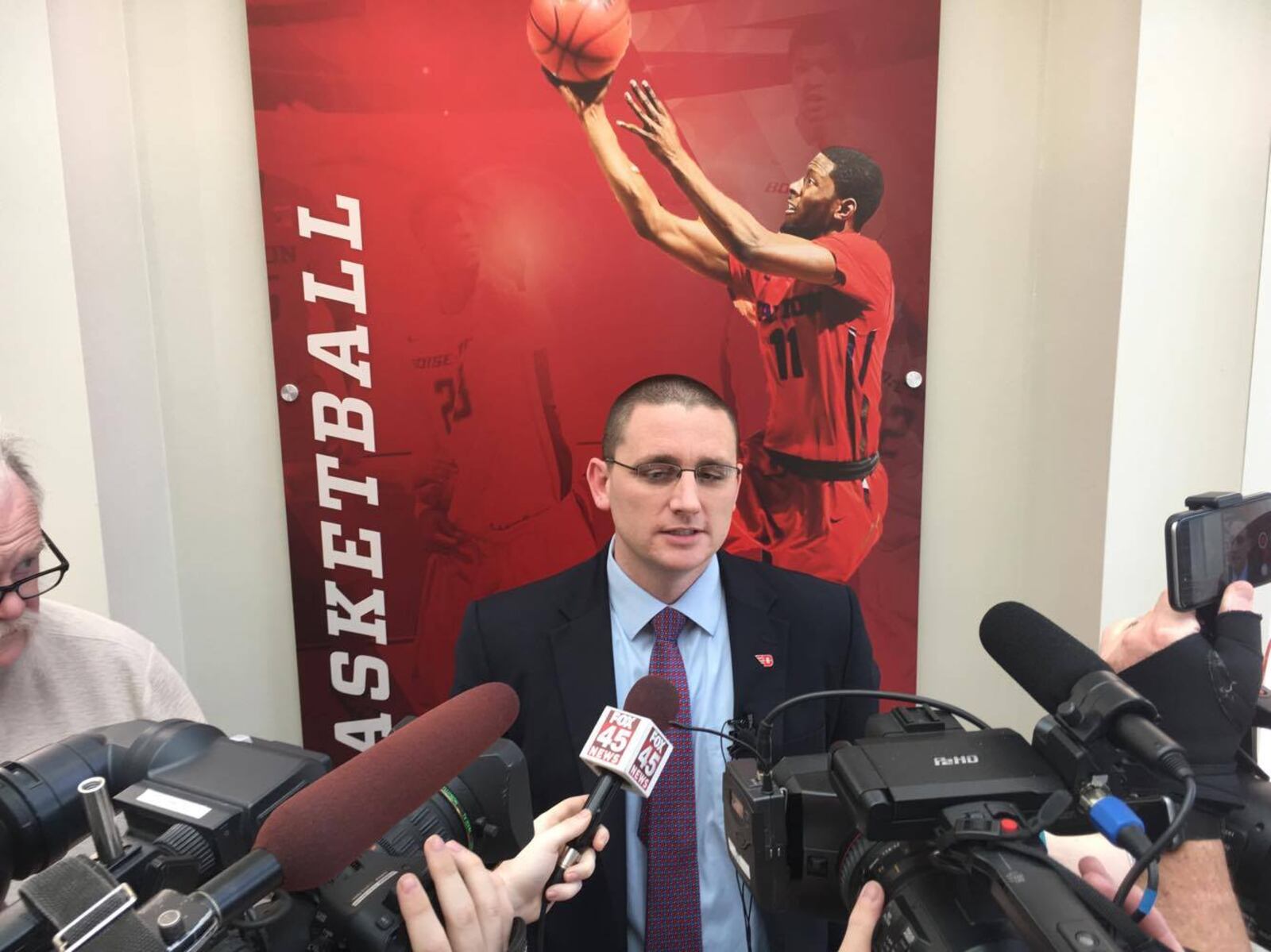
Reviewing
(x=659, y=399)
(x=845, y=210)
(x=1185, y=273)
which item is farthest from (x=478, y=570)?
(x=1185, y=273)

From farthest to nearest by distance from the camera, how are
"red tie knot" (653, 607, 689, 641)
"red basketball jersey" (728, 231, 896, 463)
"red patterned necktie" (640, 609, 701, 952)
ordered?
"red basketball jersey" (728, 231, 896, 463) → "red tie knot" (653, 607, 689, 641) → "red patterned necktie" (640, 609, 701, 952)

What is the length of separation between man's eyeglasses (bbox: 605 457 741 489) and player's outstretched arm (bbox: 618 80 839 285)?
2.19ft

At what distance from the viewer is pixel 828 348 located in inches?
68.2

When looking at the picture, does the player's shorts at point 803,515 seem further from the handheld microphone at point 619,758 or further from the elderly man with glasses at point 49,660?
the elderly man with glasses at point 49,660

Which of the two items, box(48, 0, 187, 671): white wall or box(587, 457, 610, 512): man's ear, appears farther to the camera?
box(48, 0, 187, 671): white wall

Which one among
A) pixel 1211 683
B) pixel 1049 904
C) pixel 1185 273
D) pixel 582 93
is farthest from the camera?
pixel 582 93

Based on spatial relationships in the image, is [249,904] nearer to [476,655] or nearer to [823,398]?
[476,655]

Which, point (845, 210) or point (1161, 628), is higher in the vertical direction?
point (845, 210)

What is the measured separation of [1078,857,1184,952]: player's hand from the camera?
0.56 meters

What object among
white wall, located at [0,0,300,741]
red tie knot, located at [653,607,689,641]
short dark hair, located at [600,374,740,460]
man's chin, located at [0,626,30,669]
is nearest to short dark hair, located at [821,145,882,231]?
short dark hair, located at [600,374,740,460]

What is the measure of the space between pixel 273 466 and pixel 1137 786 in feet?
5.71

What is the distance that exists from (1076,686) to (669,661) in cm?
74

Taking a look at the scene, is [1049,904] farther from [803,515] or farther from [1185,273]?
[1185,273]

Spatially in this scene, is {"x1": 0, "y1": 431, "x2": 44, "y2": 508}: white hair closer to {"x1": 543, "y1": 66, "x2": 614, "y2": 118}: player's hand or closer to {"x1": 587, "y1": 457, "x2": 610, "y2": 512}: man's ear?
{"x1": 587, "y1": 457, "x2": 610, "y2": 512}: man's ear
